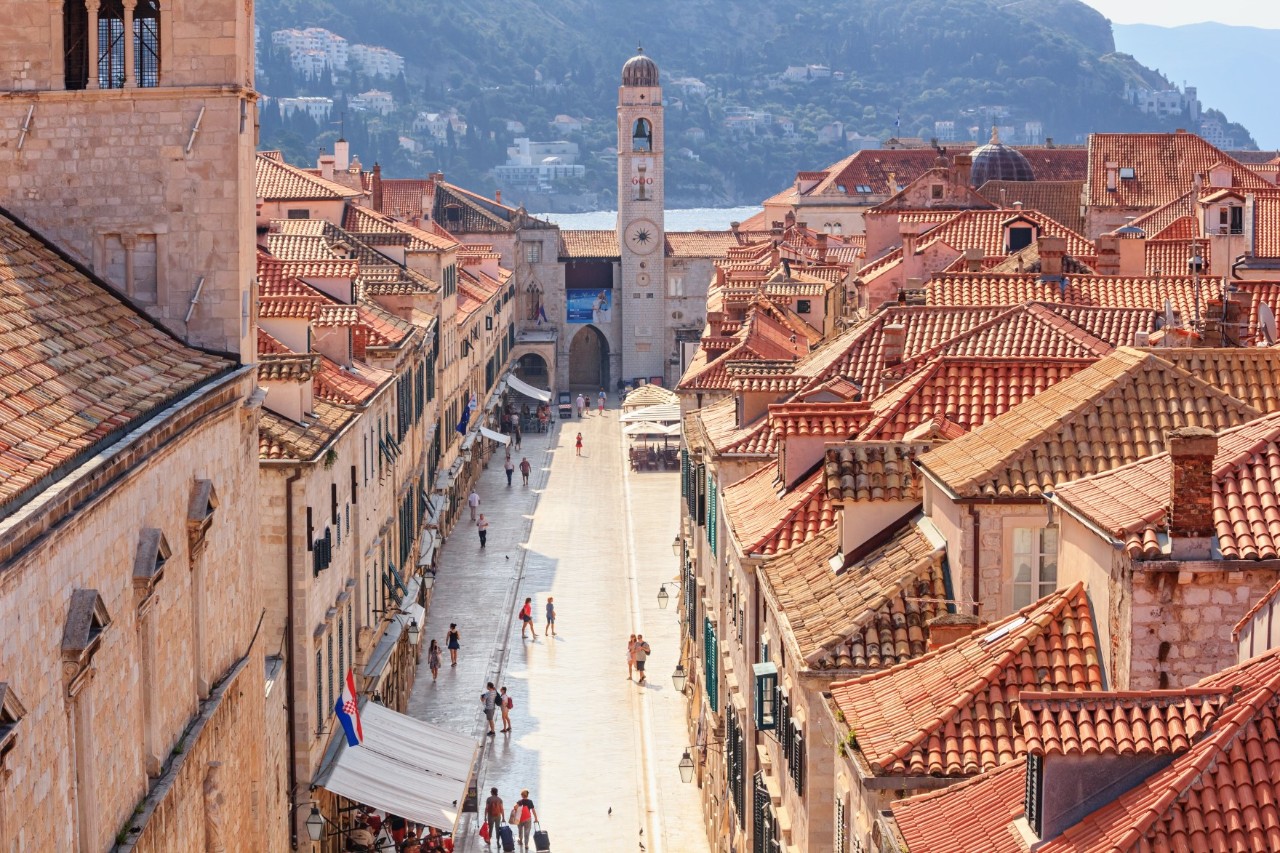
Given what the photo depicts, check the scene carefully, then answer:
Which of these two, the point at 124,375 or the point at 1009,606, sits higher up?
the point at 124,375

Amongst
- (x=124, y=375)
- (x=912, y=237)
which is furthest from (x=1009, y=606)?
(x=912, y=237)

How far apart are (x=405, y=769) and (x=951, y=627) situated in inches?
690

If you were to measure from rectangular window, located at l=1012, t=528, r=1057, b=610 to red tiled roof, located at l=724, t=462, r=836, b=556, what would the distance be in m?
5.54

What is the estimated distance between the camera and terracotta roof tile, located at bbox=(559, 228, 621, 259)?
4838 inches

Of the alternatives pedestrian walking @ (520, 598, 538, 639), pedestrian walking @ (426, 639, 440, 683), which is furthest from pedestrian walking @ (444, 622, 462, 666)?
pedestrian walking @ (520, 598, 538, 639)

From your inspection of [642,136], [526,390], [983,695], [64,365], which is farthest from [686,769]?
[642,136]

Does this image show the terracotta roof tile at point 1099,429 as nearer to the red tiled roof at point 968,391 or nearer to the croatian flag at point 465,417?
the red tiled roof at point 968,391

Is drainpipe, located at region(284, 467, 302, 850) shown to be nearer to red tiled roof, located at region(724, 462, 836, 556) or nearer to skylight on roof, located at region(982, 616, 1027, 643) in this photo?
red tiled roof, located at region(724, 462, 836, 556)

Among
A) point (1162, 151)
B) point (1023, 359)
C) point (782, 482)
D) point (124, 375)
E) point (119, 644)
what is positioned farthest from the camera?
point (1162, 151)

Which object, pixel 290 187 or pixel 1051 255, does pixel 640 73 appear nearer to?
pixel 290 187

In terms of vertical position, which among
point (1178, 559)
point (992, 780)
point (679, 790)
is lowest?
point (679, 790)

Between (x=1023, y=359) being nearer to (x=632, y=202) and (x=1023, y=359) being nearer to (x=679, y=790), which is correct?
(x=679, y=790)

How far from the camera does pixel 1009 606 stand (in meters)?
21.5

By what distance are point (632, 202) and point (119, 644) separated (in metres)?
104
